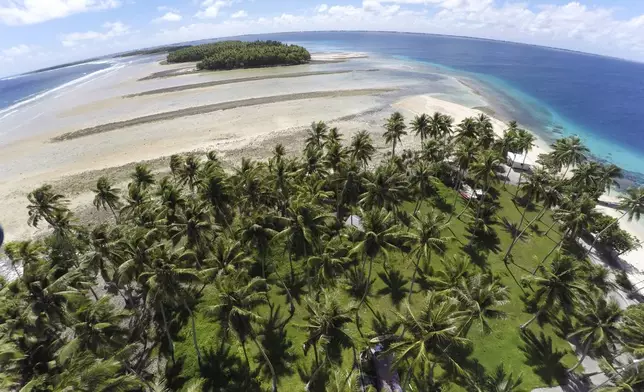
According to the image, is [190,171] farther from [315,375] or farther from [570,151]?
[570,151]

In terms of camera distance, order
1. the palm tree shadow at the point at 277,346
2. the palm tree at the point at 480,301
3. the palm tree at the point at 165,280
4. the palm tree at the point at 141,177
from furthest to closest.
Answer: the palm tree at the point at 141,177 → the palm tree shadow at the point at 277,346 → the palm tree at the point at 480,301 → the palm tree at the point at 165,280

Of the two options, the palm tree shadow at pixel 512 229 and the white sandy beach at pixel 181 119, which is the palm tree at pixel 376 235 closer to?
the palm tree shadow at pixel 512 229

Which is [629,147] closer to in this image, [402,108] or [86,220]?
[402,108]

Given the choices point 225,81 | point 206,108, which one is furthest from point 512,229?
point 225,81

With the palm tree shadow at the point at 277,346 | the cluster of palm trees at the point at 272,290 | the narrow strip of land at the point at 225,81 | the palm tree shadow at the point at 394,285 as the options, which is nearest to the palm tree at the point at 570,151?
the cluster of palm trees at the point at 272,290

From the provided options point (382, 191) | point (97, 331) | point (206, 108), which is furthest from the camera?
point (206, 108)

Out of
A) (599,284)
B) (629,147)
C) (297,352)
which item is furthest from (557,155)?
(629,147)
